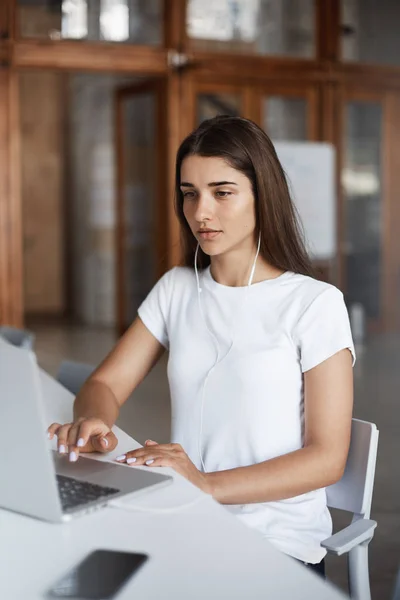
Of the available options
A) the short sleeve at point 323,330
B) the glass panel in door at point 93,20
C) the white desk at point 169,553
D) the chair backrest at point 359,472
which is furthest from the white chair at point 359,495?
the glass panel in door at point 93,20

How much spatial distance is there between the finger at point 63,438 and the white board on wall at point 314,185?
7.16 meters

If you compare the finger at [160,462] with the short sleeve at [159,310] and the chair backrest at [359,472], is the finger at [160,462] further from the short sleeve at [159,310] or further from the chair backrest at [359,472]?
the short sleeve at [159,310]

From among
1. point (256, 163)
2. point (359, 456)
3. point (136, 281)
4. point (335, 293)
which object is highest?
point (256, 163)

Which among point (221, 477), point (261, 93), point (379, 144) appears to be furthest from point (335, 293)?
point (379, 144)

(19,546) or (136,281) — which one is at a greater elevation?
(19,546)

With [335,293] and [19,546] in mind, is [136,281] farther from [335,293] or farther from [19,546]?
[19,546]

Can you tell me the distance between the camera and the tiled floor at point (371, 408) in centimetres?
318

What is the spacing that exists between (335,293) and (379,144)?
8.25 metres

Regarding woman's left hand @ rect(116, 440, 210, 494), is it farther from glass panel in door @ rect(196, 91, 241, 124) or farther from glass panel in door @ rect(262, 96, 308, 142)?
glass panel in door @ rect(262, 96, 308, 142)

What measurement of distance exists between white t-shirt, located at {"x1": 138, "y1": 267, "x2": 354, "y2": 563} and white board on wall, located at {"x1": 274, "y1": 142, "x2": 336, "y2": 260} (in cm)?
687

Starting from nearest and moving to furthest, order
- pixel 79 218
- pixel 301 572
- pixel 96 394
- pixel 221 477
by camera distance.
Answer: pixel 301 572 → pixel 221 477 → pixel 96 394 → pixel 79 218

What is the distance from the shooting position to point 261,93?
29.6 ft

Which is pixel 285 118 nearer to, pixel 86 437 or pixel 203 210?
pixel 203 210

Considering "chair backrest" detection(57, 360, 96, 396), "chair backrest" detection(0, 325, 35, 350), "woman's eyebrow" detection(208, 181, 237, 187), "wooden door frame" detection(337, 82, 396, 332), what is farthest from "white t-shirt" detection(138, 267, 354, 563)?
"wooden door frame" detection(337, 82, 396, 332)
